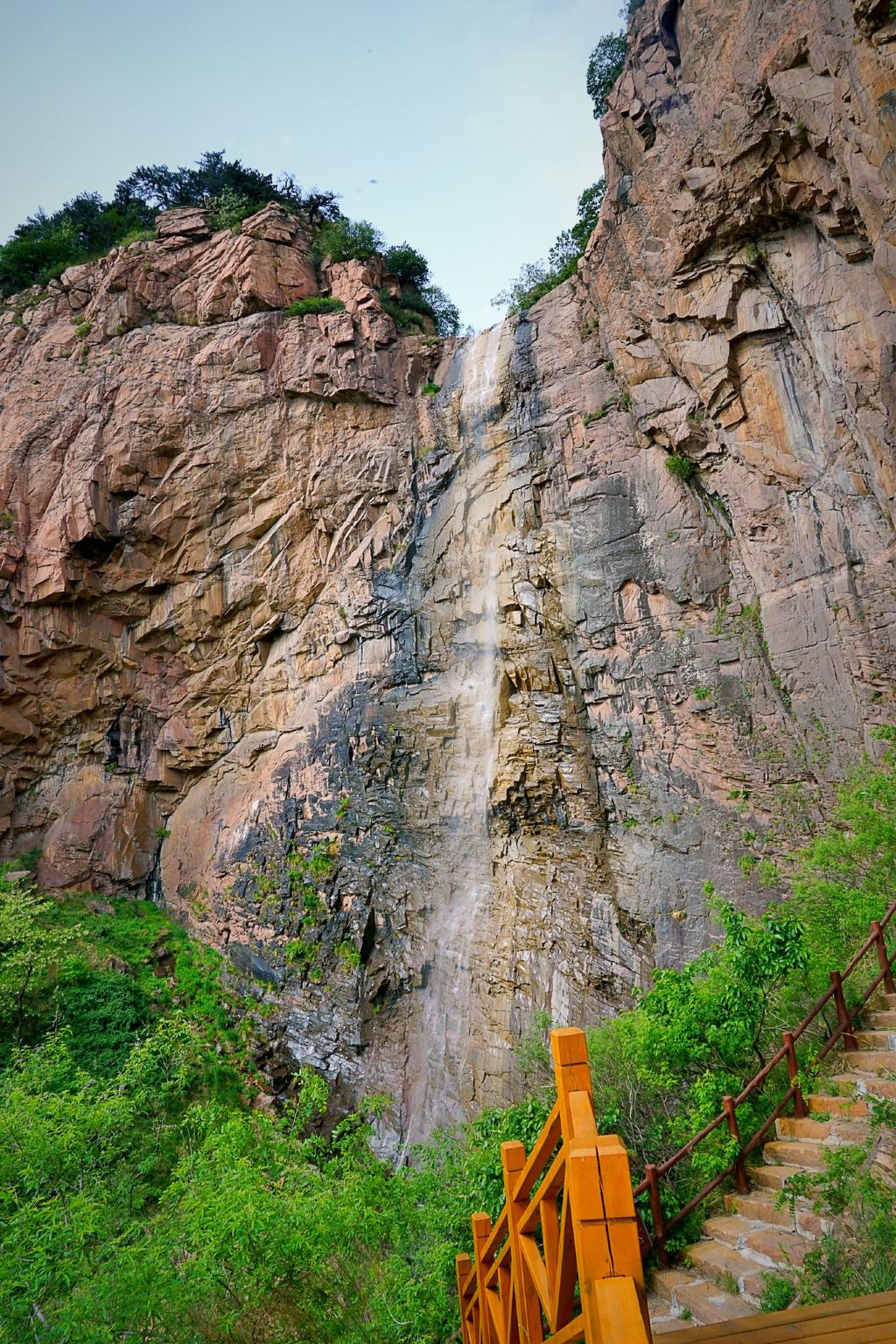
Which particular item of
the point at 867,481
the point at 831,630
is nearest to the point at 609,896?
the point at 831,630

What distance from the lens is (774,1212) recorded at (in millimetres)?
5066

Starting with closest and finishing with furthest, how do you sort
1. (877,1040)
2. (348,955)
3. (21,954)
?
(877,1040) → (21,954) → (348,955)

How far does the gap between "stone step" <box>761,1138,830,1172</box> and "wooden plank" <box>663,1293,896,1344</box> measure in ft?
10.1

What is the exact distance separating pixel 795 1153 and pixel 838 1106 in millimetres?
531

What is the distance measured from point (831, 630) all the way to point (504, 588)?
710 cm

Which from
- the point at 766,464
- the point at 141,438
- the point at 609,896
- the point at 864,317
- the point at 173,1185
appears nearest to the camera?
the point at 173,1185

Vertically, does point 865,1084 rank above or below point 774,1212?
above

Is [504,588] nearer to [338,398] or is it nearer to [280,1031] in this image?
[338,398]

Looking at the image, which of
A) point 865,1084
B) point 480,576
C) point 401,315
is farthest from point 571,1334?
point 401,315

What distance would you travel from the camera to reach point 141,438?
19.6m

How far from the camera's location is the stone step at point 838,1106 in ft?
17.9

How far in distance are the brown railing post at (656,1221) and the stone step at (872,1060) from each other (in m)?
2.15

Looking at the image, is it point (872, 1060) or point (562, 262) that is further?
point (562, 262)

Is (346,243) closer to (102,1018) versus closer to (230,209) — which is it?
(230,209)
